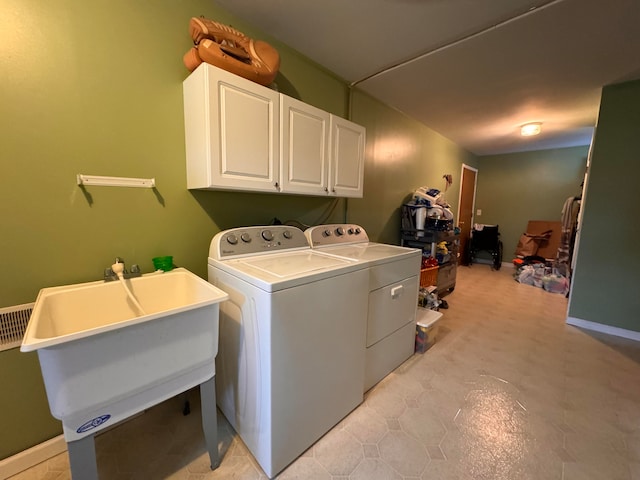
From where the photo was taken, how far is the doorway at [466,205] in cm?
500

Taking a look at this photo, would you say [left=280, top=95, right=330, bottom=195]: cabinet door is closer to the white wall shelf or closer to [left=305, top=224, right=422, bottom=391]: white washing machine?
[left=305, top=224, right=422, bottom=391]: white washing machine

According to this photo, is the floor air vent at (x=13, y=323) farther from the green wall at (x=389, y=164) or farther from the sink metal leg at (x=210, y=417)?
the green wall at (x=389, y=164)

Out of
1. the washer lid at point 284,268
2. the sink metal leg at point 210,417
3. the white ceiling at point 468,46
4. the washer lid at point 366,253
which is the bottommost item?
the sink metal leg at point 210,417

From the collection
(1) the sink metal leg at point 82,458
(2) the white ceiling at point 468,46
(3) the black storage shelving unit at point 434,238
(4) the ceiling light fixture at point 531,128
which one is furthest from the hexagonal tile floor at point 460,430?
(4) the ceiling light fixture at point 531,128

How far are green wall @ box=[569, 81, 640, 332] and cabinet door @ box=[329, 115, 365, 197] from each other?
240 cm

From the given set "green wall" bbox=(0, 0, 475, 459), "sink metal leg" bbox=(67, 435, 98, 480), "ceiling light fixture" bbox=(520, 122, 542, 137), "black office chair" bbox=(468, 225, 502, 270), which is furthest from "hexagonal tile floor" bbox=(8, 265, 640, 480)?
"black office chair" bbox=(468, 225, 502, 270)

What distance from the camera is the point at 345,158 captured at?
2018 millimetres

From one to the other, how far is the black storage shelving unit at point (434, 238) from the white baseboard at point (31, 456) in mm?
3311

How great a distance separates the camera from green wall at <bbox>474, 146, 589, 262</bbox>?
463cm

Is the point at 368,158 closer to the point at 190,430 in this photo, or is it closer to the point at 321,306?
the point at 321,306

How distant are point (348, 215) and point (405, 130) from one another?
1.49 meters

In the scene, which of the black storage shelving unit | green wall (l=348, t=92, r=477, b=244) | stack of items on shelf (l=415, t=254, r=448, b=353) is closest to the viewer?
stack of items on shelf (l=415, t=254, r=448, b=353)

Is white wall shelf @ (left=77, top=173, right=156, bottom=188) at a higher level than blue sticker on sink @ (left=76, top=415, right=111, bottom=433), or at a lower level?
higher

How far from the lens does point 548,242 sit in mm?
4812
